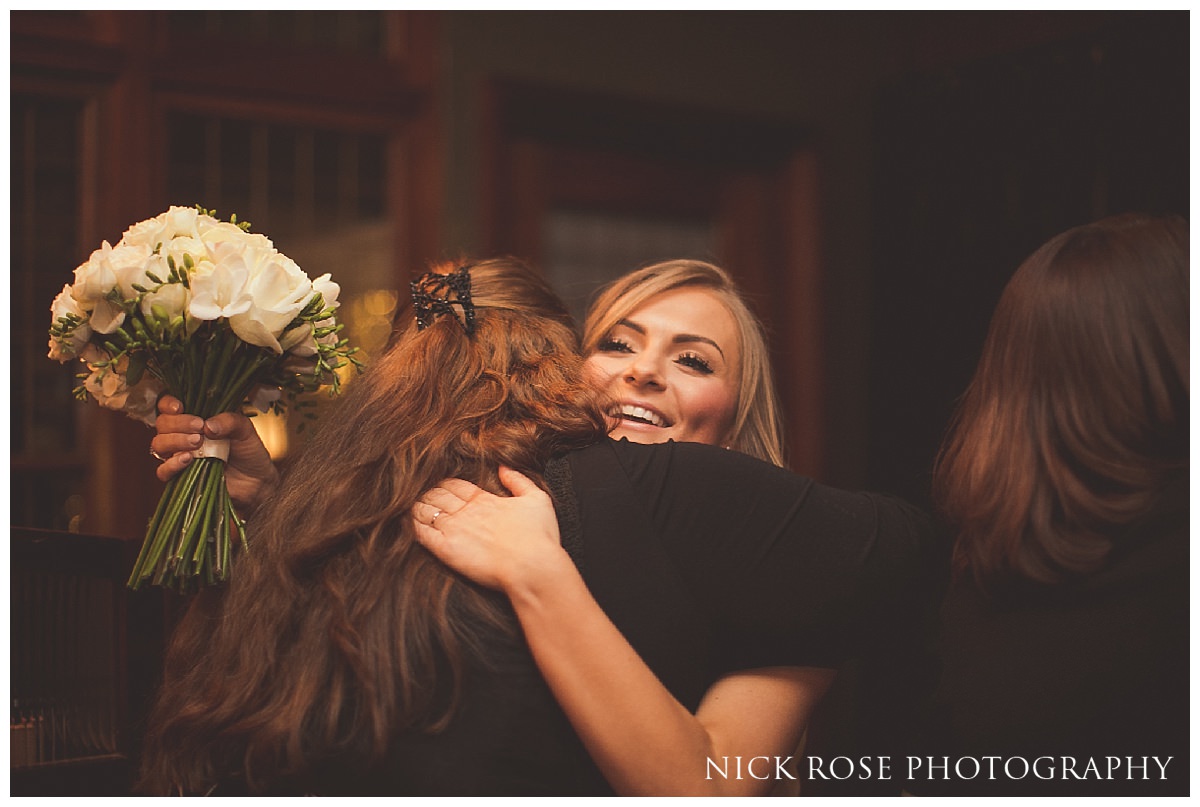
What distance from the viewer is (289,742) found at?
1232 millimetres

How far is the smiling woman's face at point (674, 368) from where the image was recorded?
1912mm

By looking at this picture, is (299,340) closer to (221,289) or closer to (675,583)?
(221,289)

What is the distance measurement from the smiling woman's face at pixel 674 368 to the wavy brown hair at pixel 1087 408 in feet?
2.09

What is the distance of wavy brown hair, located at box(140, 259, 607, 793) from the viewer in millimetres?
1241

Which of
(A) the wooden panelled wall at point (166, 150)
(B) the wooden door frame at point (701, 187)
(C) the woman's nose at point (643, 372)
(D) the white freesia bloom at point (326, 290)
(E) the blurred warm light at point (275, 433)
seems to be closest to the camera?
(D) the white freesia bloom at point (326, 290)

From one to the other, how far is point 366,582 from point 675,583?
35 centimetres

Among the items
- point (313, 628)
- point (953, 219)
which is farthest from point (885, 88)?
point (313, 628)

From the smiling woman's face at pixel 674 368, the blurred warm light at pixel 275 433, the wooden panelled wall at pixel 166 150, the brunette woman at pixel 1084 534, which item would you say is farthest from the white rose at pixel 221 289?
the blurred warm light at pixel 275 433

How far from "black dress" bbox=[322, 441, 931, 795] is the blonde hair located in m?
0.69

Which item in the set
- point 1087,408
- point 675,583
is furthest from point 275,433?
point 1087,408

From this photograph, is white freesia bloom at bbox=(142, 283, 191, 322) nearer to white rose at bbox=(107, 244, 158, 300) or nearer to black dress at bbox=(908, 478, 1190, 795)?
white rose at bbox=(107, 244, 158, 300)

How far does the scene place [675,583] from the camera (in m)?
1.27

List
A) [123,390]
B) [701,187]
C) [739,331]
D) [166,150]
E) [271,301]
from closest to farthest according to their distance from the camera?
[271,301] → [123,390] → [739,331] → [166,150] → [701,187]

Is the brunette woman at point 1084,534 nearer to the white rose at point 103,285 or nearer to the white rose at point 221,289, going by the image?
the white rose at point 221,289
